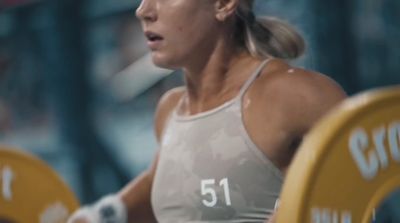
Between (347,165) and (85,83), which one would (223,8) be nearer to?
(347,165)

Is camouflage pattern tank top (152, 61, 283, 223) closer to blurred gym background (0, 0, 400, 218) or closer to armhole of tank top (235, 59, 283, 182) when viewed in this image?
armhole of tank top (235, 59, 283, 182)

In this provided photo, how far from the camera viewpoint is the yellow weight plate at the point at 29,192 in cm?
186

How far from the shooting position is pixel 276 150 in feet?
4.72

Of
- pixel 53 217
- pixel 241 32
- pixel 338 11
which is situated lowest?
pixel 53 217

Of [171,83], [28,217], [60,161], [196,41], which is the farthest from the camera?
[60,161]

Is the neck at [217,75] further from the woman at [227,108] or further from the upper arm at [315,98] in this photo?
the upper arm at [315,98]

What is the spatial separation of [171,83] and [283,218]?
1.31 metres

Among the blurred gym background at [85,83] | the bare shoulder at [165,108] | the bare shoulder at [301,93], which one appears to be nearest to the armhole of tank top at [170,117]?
the bare shoulder at [165,108]

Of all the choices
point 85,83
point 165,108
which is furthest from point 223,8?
point 85,83

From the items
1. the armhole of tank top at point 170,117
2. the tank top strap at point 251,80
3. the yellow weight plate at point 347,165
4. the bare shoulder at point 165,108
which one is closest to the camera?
the yellow weight plate at point 347,165

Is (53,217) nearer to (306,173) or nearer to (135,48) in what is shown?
(135,48)

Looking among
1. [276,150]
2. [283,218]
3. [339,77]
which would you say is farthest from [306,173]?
[339,77]

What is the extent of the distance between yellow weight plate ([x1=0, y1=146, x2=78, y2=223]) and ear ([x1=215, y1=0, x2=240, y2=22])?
0.56 meters

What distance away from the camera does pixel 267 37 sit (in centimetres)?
161
